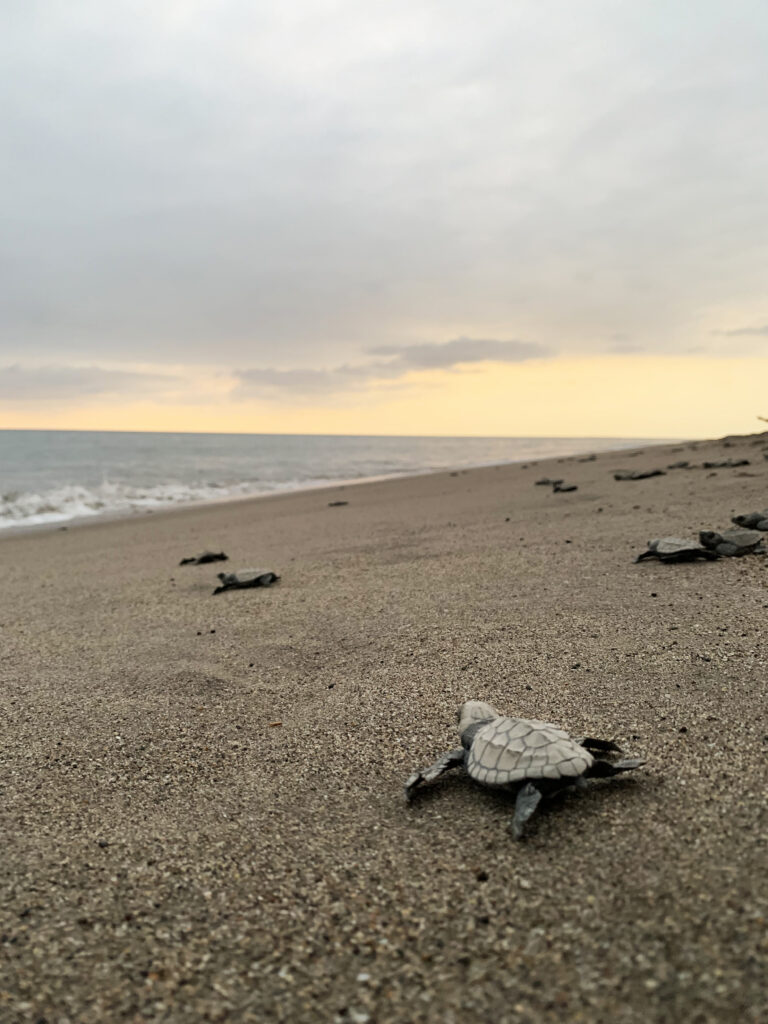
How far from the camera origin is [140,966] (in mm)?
1797

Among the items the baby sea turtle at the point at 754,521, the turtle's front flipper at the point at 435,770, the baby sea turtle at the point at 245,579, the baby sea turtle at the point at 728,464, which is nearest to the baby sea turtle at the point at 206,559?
the baby sea turtle at the point at 245,579

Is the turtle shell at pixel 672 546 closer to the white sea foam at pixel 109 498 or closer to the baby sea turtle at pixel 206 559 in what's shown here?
the baby sea turtle at pixel 206 559

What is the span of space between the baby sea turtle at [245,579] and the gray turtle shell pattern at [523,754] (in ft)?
14.3

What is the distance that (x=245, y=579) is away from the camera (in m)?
6.62

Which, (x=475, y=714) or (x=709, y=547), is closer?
(x=475, y=714)

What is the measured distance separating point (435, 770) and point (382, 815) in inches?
10.4

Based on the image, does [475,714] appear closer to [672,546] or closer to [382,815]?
[382,815]

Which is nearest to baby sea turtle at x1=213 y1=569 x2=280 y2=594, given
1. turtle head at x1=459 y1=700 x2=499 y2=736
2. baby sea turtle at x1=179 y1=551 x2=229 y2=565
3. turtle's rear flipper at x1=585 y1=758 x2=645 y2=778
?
baby sea turtle at x1=179 y1=551 x2=229 y2=565

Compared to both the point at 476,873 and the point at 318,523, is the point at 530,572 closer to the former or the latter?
the point at 476,873

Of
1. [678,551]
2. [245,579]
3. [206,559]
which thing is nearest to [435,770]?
[678,551]

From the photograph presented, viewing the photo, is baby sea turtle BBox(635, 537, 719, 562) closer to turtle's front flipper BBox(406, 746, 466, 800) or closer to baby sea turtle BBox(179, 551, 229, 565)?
turtle's front flipper BBox(406, 746, 466, 800)

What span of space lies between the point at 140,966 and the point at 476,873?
996mm

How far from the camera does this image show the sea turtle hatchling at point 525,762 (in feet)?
7.60

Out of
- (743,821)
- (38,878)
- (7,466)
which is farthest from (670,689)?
(7,466)
